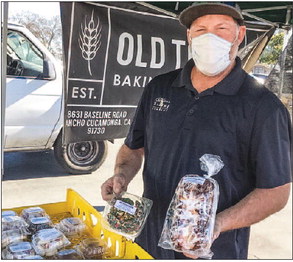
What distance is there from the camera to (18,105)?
490cm

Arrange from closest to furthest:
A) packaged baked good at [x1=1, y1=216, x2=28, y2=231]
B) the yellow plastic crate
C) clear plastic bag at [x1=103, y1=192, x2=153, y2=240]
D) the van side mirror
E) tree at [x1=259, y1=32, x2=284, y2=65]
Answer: the yellow plastic crate, clear plastic bag at [x1=103, y1=192, x2=153, y2=240], packaged baked good at [x1=1, y1=216, x2=28, y2=231], tree at [x1=259, y1=32, x2=284, y2=65], the van side mirror

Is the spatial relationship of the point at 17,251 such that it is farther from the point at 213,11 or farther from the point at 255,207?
the point at 213,11

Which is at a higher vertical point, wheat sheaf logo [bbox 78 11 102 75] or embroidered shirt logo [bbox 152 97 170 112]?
wheat sheaf logo [bbox 78 11 102 75]

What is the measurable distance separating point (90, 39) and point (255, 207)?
1.94 metres

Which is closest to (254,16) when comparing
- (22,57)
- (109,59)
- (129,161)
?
(109,59)

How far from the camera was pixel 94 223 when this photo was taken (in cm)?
195

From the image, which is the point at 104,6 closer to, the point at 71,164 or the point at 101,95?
the point at 101,95

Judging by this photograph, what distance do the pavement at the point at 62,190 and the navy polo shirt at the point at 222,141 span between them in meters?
2.19

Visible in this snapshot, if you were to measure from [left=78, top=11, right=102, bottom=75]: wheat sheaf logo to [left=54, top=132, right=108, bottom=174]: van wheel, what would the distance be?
262cm

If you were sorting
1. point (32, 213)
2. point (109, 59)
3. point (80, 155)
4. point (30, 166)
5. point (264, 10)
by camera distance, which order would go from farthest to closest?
1. point (30, 166)
2. point (80, 155)
3. point (264, 10)
4. point (109, 59)
5. point (32, 213)

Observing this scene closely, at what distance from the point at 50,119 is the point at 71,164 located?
804mm

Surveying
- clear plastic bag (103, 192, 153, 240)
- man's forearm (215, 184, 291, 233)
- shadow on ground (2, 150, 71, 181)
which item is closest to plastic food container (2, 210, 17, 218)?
clear plastic bag (103, 192, 153, 240)

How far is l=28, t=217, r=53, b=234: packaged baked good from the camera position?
1863mm

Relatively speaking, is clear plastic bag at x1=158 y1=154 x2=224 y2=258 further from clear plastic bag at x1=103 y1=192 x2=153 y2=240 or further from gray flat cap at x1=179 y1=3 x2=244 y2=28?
gray flat cap at x1=179 y1=3 x2=244 y2=28
